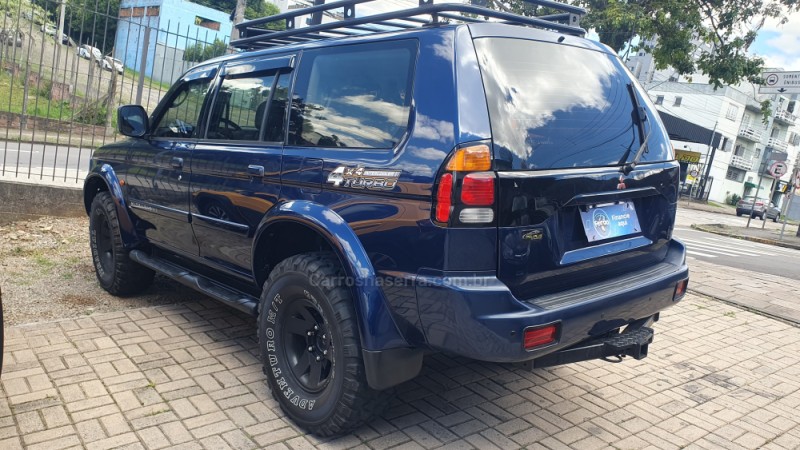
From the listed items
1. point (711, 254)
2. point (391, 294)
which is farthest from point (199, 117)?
point (711, 254)

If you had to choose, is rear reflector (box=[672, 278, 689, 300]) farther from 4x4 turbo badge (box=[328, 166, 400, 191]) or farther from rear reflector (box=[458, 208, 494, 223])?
4x4 turbo badge (box=[328, 166, 400, 191])

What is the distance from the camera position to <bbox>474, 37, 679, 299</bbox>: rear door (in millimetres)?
2461

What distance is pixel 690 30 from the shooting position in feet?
29.5

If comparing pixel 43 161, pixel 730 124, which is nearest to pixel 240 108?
pixel 43 161

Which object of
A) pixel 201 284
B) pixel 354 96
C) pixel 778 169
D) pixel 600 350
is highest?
pixel 778 169

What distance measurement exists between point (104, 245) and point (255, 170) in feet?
7.79

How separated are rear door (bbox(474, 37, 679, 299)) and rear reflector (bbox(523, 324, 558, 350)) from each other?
178 millimetres

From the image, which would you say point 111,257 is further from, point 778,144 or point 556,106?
point 778,144

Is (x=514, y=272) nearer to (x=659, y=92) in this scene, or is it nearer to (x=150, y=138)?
(x=150, y=138)

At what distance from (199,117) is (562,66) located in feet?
7.84

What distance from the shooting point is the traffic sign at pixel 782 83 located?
14273mm

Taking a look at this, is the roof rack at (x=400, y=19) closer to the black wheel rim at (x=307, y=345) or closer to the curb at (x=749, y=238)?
the black wheel rim at (x=307, y=345)

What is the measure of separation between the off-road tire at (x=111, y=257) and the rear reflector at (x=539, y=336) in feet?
11.0

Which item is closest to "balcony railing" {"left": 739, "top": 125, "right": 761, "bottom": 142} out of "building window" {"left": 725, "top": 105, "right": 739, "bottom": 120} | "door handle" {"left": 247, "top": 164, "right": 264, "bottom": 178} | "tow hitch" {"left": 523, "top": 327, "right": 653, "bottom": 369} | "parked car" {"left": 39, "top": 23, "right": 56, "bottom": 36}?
"building window" {"left": 725, "top": 105, "right": 739, "bottom": 120}
